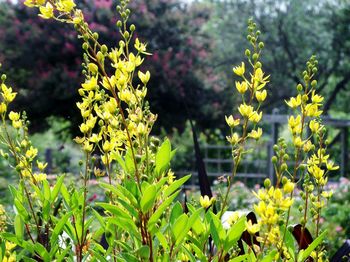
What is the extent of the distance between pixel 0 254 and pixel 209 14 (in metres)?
12.0

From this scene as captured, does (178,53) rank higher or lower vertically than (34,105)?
higher

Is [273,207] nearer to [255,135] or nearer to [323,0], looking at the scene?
[255,135]

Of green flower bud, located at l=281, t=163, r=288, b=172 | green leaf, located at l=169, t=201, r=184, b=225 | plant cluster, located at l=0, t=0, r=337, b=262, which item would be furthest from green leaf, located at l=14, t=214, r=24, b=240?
green flower bud, located at l=281, t=163, r=288, b=172

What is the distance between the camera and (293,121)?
3.65 ft

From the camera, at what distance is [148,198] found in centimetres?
104

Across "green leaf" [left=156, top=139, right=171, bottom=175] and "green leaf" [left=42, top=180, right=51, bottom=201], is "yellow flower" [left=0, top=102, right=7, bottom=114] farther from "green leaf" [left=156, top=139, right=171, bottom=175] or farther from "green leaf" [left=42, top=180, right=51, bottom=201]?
"green leaf" [left=156, top=139, right=171, bottom=175]

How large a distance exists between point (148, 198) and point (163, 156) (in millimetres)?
126

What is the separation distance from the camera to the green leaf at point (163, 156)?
113 centimetres

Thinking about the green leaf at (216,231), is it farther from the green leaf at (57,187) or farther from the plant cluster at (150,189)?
the green leaf at (57,187)

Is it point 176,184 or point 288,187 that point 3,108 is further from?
point 288,187

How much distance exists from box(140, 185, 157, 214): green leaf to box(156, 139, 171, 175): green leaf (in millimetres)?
111

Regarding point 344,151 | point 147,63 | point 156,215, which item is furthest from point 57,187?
point 344,151

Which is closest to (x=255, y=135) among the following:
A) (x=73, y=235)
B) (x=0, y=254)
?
(x=73, y=235)

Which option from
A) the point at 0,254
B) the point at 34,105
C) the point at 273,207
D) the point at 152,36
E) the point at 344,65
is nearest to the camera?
the point at 273,207
